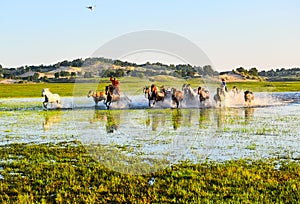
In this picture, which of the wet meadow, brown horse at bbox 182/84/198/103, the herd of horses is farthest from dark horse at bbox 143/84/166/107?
the wet meadow

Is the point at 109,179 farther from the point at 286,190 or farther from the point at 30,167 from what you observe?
the point at 286,190

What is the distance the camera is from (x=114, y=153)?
13914 mm

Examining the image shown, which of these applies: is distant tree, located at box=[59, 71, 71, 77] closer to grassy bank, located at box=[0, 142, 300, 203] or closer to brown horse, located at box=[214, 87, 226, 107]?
brown horse, located at box=[214, 87, 226, 107]

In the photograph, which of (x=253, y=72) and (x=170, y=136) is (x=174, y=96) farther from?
(x=253, y=72)

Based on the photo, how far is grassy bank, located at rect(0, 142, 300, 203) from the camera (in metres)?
8.59

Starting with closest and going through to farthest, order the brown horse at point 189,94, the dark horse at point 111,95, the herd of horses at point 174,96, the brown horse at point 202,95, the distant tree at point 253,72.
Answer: the dark horse at point 111,95
the herd of horses at point 174,96
the brown horse at point 202,95
the brown horse at point 189,94
the distant tree at point 253,72

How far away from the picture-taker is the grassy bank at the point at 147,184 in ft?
28.2

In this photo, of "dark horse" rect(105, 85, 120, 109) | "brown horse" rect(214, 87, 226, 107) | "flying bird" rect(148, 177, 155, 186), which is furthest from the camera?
"brown horse" rect(214, 87, 226, 107)

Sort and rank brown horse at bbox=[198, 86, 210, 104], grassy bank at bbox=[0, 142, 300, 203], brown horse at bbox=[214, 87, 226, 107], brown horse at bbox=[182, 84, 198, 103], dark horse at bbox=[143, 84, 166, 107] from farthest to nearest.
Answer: brown horse at bbox=[182, 84, 198, 103] → brown horse at bbox=[198, 86, 210, 104] → brown horse at bbox=[214, 87, 226, 107] → dark horse at bbox=[143, 84, 166, 107] → grassy bank at bbox=[0, 142, 300, 203]

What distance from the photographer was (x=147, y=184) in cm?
979

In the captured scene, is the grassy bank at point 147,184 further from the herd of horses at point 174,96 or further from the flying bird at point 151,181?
the herd of horses at point 174,96

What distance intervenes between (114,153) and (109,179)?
3.63 m

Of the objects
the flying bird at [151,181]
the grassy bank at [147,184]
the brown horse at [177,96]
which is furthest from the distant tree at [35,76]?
the flying bird at [151,181]

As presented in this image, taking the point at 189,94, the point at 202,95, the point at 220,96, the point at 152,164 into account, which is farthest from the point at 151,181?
the point at 189,94
